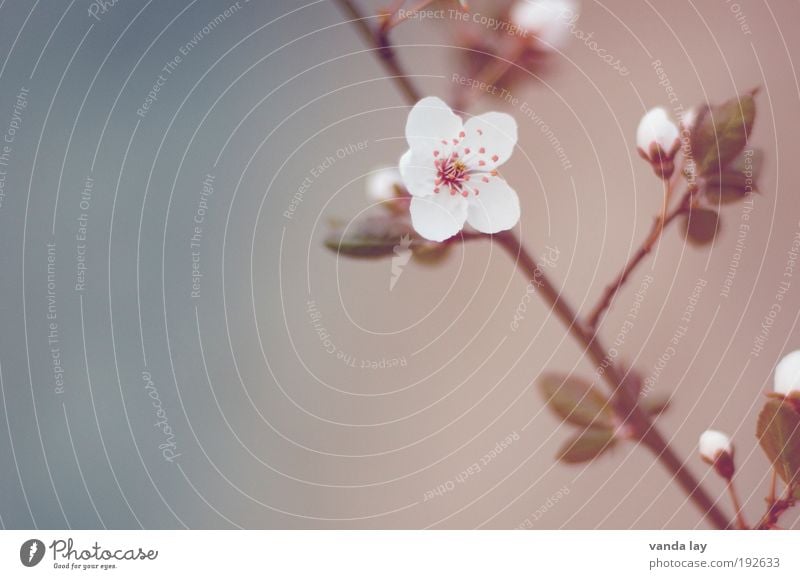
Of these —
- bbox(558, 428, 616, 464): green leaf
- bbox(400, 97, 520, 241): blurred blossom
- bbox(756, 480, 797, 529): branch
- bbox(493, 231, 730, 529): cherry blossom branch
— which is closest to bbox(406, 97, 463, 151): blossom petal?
bbox(400, 97, 520, 241): blurred blossom

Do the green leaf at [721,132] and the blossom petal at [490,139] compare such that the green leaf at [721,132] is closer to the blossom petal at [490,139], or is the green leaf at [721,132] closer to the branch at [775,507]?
the blossom petal at [490,139]

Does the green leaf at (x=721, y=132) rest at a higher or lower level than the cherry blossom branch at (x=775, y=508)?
higher

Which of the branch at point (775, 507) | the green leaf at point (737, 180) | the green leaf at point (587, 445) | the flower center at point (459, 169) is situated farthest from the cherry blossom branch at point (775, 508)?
the flower center at point (459, 169)

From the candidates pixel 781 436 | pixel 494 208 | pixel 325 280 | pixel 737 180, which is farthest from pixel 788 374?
pixel 325 280

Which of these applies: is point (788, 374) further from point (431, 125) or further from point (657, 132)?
point (431, 125)
